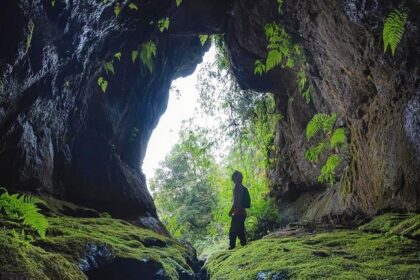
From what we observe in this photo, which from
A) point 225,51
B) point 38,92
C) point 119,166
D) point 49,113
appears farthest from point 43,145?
point 225,51

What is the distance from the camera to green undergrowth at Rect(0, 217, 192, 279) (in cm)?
275

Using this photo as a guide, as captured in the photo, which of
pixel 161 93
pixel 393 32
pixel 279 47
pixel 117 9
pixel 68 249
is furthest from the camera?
pixel 161 93

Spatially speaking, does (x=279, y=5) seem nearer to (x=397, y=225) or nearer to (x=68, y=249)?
(x=397, y=225)

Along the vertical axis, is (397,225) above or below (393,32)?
below

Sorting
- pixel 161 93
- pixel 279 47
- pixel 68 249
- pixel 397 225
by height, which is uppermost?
pixel 161 93

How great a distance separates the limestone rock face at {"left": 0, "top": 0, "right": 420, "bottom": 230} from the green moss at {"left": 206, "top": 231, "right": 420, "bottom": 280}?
1037mm

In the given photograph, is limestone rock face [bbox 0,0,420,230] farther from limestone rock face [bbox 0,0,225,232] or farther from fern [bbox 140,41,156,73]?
fern [bbox 140,41,156,73]

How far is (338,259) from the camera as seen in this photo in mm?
4082

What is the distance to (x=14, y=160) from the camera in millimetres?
5773

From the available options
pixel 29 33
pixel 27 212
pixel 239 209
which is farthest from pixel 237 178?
pixel 27 212

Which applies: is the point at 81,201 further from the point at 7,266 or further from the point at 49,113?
the point at 7,266

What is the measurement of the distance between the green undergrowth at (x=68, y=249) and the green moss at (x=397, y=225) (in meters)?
3.01

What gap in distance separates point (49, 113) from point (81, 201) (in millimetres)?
2406

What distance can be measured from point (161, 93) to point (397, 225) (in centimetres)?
951
